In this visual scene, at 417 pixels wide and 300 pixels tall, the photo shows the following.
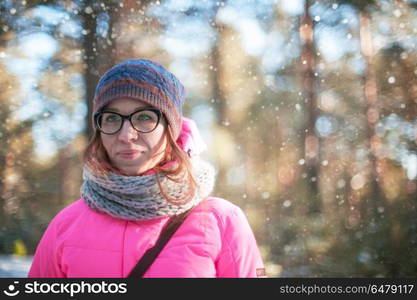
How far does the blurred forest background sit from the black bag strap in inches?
136

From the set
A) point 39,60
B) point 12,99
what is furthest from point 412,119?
point 12,99

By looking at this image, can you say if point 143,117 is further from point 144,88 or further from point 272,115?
point 272,115

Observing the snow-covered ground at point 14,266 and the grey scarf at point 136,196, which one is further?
the snow-covered ground at point 14,266

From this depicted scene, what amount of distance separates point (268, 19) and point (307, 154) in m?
2.76

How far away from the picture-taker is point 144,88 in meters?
1.41

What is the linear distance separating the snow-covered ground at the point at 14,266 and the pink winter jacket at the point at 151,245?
110 inches

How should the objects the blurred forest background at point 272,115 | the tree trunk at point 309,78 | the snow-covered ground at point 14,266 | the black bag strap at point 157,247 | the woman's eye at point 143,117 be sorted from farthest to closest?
1. the tree trunk at point 309,78
2. the blurred forest background at point 272,115
3. the snow-covered ground at point 14,266
4. the woman's eye at point 143,117
5. the black bag strap at point 157,247

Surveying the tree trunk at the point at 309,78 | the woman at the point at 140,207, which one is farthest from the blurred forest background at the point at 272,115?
the woman at the point at 140,207

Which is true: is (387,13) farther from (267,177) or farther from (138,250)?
(138,250)

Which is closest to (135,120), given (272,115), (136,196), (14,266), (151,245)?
(136,196)

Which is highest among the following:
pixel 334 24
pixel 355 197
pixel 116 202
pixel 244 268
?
pixel 334 24

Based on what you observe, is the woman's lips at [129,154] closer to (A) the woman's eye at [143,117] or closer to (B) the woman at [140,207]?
(B) the woman at [140,207]

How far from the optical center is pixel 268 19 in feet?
24.4

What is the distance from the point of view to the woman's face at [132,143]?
138cm
